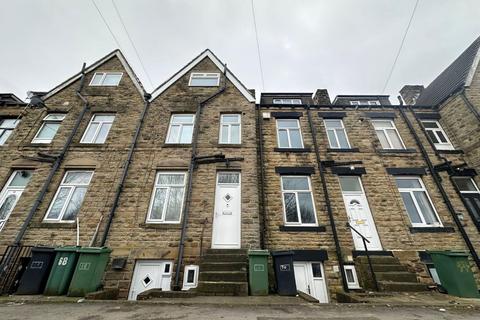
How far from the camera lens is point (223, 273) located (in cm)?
581

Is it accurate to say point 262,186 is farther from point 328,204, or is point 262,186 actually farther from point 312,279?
point 312,279

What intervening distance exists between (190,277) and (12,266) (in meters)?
5.64

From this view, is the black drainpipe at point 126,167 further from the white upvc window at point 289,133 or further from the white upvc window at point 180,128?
the white upvc window at point 289,133

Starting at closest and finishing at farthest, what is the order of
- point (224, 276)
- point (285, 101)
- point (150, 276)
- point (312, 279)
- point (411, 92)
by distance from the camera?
point (224, 276) < point (150, 276) < point (312, 279) < point (285, 101) < point (411, 92)

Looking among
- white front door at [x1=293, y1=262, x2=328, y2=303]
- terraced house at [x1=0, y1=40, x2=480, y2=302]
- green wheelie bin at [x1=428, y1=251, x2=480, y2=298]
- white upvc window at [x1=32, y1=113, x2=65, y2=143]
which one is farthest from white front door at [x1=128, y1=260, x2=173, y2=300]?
green wheelie bin at [x1=428, y1=251, x2=480, y2=298]

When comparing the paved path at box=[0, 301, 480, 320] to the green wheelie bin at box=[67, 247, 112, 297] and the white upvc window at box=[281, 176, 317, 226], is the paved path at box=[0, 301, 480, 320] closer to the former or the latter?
the green wheelie bin at box=[67, 247, 112, 297]

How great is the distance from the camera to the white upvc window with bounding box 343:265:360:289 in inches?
270

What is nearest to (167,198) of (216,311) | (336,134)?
(216,311)

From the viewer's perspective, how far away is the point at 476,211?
835 centimetres

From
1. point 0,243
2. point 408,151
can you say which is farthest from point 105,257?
point 408,151

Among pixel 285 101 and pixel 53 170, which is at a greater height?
pixel 285 101

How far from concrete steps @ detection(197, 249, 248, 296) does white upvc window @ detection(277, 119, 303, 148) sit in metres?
5.59

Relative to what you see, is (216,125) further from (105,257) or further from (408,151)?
(408,151)

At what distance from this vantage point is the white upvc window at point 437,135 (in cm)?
1012
